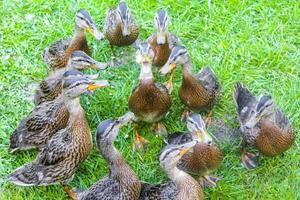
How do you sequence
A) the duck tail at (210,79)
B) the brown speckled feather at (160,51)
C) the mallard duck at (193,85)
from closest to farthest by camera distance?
1. the mallard duck at (193,85)
2. the duck tail at (210,79)
3. the brown speckled feather at (160,51)

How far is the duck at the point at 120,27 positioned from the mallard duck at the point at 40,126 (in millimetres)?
1079

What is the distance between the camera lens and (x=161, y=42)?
550 cm

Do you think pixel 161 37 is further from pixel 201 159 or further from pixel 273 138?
pixel 273 138

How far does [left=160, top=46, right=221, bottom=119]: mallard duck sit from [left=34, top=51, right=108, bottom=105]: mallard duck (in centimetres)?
69

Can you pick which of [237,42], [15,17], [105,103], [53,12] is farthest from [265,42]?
[15,17]

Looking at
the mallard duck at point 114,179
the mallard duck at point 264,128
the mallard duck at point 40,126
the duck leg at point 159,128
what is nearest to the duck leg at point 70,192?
the mallard duck at point 114,179

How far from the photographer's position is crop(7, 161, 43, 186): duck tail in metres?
4.93

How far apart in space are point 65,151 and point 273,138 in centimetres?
182

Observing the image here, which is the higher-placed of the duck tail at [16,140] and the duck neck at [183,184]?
the duck tail at [16,140]

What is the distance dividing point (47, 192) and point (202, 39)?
2.45 metres

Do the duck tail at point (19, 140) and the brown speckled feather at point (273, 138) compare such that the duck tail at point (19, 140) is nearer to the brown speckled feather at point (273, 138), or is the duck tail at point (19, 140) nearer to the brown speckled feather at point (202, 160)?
the brown speckled feather at point (202, 160)

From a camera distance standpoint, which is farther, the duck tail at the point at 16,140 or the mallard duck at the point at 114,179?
the duck tail at the point at 16,140

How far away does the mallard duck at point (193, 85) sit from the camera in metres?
5.27

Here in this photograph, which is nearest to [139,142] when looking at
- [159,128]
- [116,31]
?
[159,128]
